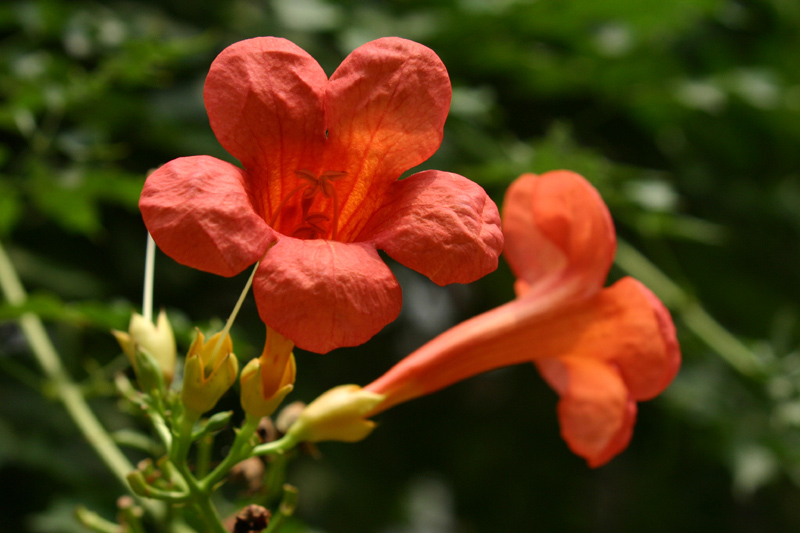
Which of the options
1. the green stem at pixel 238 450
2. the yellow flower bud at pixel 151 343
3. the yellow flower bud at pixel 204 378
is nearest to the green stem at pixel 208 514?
the green stem at pixel 238 450

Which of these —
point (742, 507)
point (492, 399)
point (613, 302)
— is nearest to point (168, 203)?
point (613, 302)

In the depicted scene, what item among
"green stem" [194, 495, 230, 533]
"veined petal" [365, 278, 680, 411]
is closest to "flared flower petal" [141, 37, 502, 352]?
"veined petal" [365, 278, 680, 411]

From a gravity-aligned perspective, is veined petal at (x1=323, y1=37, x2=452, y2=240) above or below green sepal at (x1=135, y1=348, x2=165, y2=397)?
above

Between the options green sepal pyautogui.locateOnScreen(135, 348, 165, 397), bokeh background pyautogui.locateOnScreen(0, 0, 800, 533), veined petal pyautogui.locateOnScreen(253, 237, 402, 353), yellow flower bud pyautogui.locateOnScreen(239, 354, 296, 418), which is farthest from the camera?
bokeh background pyautogui.locateOnScreen(0, 0, 800, 533)

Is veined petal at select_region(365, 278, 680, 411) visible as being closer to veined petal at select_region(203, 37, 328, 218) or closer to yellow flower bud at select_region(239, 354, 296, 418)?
yellow flower bud at select_region(239, 354, 296, 418)

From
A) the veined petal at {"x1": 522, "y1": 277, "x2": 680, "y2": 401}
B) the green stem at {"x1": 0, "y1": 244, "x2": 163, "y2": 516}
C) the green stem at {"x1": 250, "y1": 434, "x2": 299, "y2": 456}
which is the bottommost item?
the green stem at {"x1": 0, "y1": 244, "x2": 163, "y2": 516}

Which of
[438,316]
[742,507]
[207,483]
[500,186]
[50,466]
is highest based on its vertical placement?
[207,483]

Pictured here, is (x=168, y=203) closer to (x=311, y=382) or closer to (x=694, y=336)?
(x=311, y=382)
